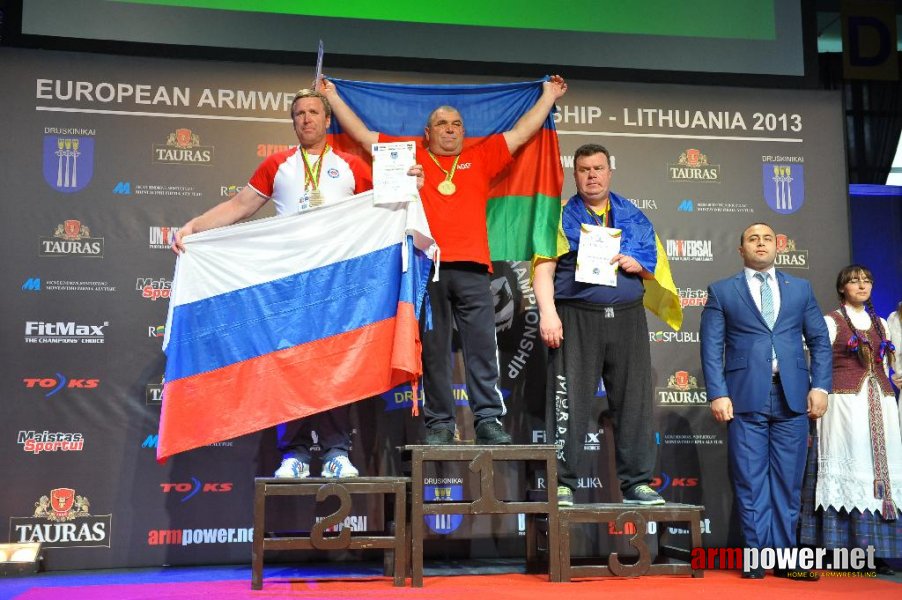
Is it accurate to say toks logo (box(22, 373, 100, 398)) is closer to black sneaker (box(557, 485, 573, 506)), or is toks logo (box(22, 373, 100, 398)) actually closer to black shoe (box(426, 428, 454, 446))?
black shoe (box(426, 428, 454, 446))

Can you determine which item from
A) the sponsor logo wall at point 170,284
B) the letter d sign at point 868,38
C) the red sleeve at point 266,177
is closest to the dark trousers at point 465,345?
the sponsor logo wall at point 170,284

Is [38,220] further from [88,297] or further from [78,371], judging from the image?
[78,371]

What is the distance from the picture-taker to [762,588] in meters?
3.61

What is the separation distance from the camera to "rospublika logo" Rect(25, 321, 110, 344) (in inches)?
179

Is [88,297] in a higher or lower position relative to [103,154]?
lower

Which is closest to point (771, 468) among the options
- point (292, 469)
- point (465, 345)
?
point (465, 345)

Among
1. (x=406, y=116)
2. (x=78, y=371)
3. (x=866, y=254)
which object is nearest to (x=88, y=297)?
(x=78, y=371)

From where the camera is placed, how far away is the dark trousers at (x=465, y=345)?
12.7ft

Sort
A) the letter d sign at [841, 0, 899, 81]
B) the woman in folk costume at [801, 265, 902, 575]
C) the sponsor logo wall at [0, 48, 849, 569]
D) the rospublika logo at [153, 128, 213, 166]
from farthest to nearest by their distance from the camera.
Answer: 1. the letter d sign at [841, 0, 899, 81]
2. the rospublika logo at [153, 128, 213, 166]
3. the sponsor logo wall at [0, 48, 849, 569]
4. the woman in folk costume at [801, 265, 902, 575]

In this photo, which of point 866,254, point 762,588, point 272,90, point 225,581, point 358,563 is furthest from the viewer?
point 866,254

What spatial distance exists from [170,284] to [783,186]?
338 cm

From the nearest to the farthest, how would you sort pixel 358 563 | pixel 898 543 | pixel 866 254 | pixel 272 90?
pixel 898 543, pixel 358 563, pixel 272 90, pixel 866 254

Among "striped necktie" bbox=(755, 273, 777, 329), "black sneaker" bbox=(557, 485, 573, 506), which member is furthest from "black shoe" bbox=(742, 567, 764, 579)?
"striped necktie" bbox=(755, 273, 777, 329)

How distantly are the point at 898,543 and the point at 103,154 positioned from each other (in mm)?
4255
